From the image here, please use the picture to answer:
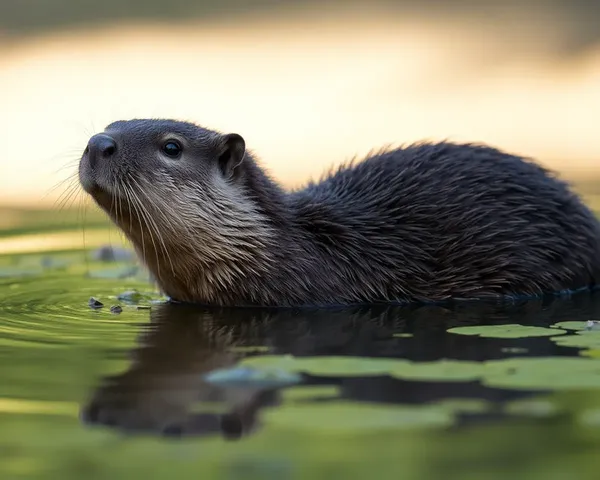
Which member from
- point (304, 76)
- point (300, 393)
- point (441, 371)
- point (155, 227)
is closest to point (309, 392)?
point (300, 393)

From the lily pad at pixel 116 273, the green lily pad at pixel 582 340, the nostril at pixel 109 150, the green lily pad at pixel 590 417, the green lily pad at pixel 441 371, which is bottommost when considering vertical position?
the green lily pad at pixel 590 417

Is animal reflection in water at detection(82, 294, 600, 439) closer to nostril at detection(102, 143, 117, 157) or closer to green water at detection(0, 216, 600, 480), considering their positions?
green water at detection(0, 216, 600, 480)

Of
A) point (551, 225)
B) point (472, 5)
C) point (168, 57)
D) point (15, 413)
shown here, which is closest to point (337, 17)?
point (472, 5)

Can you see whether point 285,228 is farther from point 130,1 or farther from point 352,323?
point 130,1

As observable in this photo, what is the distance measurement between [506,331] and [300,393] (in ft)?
6.26

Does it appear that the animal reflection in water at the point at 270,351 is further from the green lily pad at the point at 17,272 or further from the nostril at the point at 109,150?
the green lily pad at the point at 17,272

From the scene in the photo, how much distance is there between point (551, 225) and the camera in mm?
9109

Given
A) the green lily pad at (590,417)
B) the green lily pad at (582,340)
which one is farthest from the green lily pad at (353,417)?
the green lily pad at (582,340)

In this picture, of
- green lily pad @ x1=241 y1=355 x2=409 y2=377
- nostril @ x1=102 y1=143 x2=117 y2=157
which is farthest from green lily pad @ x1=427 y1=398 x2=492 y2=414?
nostril @ x1=102 y1=143 x2=117 y2=157

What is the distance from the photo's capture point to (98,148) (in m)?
7.99

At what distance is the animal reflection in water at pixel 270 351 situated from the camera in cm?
538

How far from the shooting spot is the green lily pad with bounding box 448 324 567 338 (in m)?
7.10

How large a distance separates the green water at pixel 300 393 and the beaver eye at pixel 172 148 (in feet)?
3.30

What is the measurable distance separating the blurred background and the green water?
7.77 m
